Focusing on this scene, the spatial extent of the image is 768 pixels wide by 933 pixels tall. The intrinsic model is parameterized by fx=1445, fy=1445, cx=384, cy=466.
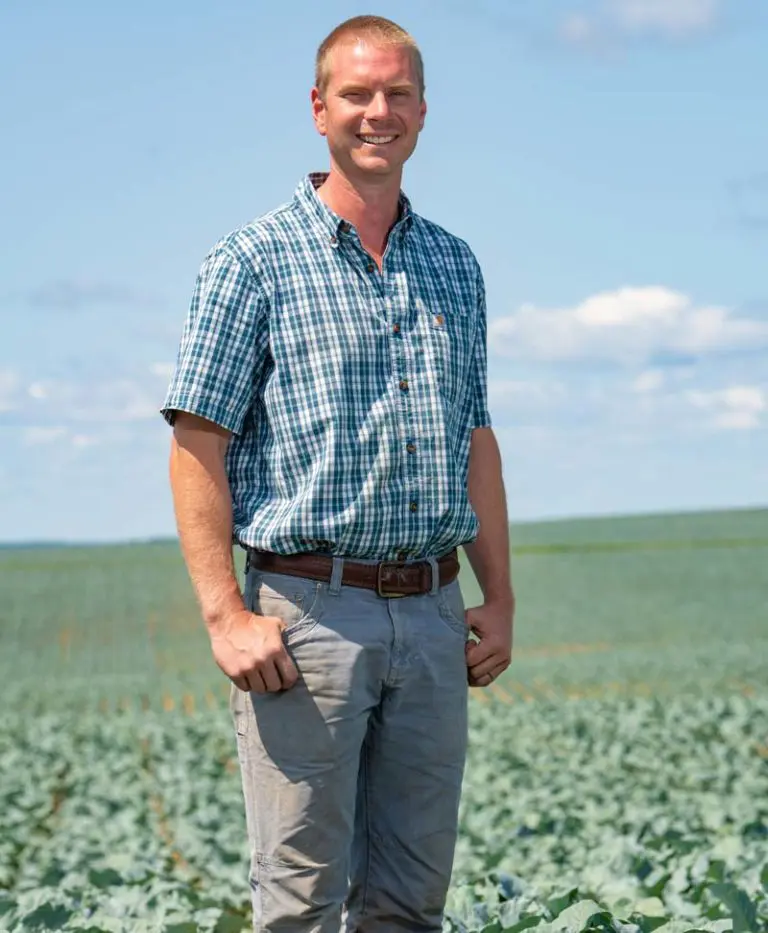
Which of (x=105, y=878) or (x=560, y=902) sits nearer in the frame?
(x=560, y=902)

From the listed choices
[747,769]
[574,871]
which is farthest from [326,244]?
[747,769]

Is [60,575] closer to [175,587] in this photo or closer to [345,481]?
[175,587]

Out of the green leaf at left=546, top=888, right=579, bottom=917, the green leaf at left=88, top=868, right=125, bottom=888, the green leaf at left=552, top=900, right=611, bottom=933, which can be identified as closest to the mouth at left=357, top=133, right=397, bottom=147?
the green leaf at left=552, top=900, right=611, bottom=933

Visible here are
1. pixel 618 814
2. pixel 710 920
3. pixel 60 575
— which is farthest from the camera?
pixel 60 575

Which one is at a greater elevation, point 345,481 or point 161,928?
point 345,481

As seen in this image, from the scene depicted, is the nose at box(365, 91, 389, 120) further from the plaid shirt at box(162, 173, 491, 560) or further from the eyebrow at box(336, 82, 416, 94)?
the plaid shirt at box(162, 173, 491, 560)

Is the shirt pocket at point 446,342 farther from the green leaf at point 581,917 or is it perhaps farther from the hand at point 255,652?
the green leaf at point 581,917

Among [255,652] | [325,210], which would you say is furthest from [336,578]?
[325,210]

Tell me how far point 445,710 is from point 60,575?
39.6 meters

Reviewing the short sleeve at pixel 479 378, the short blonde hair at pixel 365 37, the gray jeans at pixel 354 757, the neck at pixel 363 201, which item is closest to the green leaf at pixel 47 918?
the gray jeans at pixel 354 757

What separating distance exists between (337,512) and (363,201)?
0.83 m

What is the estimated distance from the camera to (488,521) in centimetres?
397

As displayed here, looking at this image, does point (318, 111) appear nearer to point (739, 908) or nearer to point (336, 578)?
point (336, 578)

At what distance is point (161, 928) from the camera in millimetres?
4656
